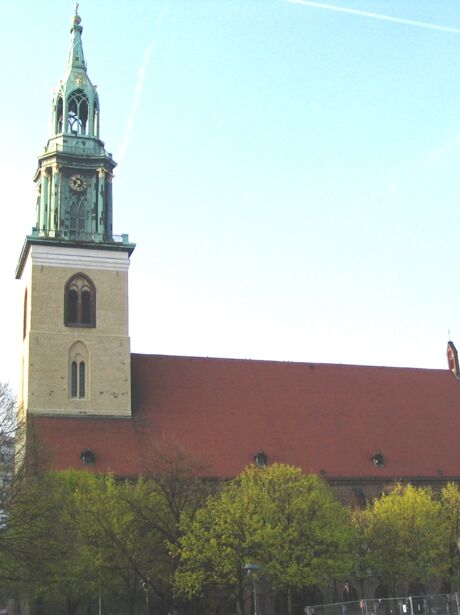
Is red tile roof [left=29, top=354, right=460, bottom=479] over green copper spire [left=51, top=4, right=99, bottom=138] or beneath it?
beneath

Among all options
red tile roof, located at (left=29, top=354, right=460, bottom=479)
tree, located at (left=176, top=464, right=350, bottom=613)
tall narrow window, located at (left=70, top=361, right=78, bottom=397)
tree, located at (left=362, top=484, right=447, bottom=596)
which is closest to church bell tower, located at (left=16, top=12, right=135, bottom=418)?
tall narrow window, located at (left=70, top=361, right=78, bottom=397)

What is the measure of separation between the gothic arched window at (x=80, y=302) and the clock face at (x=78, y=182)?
193 inches

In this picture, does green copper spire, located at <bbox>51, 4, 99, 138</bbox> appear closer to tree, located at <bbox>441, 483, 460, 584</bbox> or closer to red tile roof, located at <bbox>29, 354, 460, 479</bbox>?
red tile roof, located at <bbox>29, 354, 460, 479</bbox>

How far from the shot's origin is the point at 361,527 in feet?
141

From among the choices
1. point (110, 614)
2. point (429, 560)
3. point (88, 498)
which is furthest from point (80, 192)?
point (429, 560)

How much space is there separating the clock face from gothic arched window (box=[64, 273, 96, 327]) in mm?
4908

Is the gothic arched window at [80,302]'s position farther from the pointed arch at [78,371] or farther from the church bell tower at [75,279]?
the pointed arch at [78,371]

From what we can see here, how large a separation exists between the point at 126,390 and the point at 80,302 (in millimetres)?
5459

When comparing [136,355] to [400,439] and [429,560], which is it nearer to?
[400,439]

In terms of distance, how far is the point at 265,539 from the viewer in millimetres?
36375

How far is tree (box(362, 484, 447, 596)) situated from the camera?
42.0 meters

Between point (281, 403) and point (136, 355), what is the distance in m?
8.65

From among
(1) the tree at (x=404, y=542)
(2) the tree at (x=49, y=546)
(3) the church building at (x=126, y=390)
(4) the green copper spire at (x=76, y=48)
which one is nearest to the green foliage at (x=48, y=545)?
(2) the tree at (x=49, y=546)

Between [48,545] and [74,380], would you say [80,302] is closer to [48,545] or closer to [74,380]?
[74,380]
